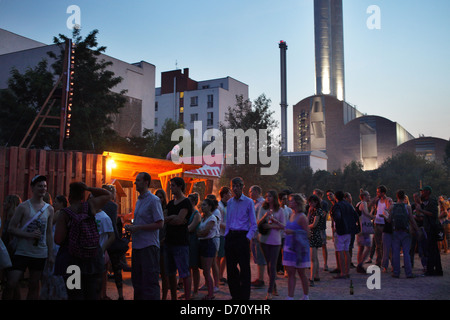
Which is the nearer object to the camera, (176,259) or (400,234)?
(176,259)

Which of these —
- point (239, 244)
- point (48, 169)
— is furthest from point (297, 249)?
point (48, 169)

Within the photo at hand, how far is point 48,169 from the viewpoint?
8.81 metres

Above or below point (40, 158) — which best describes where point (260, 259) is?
below

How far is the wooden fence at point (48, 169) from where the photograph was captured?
816 cm

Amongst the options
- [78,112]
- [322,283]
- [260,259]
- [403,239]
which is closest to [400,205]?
[403,239]

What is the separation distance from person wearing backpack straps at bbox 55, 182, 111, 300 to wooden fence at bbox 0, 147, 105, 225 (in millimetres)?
4380

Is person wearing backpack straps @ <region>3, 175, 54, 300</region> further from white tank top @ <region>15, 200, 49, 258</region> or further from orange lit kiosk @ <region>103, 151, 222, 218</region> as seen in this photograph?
orange lit kiosk @ <region>103, 151, 222, 218</region>

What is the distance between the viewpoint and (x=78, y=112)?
846 inches

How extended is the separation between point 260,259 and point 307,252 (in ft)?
6.24

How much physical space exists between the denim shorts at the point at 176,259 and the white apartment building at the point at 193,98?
5216cm

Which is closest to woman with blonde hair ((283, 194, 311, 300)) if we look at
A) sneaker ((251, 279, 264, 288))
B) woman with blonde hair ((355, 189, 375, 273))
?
sneaker ((251, 279, 264, 288))

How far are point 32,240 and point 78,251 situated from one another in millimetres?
1220

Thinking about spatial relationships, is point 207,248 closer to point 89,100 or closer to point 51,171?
point 51,171

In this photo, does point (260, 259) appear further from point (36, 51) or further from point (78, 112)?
point (36, 51)
